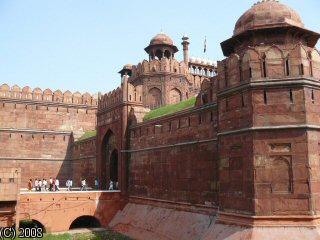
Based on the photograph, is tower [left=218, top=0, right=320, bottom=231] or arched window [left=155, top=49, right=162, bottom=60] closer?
tower [left=218, top=0, right=320, bottom=231]

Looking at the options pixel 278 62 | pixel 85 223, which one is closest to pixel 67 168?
pixel 85 223

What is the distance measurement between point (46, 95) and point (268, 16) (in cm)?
1913

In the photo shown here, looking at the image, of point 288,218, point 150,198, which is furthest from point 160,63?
point 288,218

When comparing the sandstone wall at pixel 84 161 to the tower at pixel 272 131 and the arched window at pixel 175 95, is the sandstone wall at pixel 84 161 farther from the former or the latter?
the tower at pixel 272 131

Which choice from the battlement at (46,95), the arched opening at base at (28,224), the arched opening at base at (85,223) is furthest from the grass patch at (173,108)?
the battlement at (46,95)

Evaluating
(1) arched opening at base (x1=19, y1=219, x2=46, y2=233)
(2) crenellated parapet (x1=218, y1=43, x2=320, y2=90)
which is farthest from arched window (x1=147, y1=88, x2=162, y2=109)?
(2) crenellated parapet (x1=218, y1=43, x2=320, y2=90)

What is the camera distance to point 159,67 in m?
23.7

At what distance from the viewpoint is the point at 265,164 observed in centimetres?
862

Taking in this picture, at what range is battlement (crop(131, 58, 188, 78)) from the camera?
77.6 feet

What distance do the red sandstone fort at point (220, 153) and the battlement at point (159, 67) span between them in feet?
0.24

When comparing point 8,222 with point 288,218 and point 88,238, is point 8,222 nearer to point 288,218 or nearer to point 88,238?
point 88,238

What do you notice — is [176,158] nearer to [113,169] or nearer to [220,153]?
[220,153]

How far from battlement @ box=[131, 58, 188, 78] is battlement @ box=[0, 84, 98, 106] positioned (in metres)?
4.69

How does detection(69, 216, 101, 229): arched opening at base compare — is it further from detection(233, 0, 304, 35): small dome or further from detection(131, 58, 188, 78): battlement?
detection(233, 0, 304, 35): small dome
